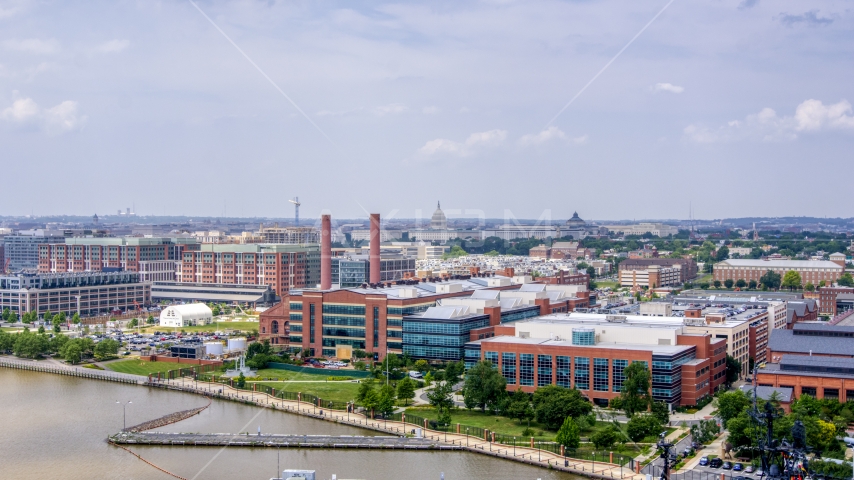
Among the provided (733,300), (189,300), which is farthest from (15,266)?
(733,300)

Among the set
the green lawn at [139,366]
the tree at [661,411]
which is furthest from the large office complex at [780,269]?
the green lawn at [139,366]

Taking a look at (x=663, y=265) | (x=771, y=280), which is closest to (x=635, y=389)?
(x=771, y=280)

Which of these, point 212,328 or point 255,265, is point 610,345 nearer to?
point 212,328

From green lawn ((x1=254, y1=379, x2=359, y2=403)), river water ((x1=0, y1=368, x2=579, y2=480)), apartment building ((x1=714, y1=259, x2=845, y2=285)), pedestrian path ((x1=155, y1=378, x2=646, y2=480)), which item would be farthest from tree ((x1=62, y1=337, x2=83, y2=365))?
apartment building ((x1=714, y1=259, x2=845, y2=285))

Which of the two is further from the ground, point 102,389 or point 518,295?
point 518,295

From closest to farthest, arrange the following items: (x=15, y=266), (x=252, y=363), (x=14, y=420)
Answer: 1. (x=14, y=420)
2. (x=252, y=363)
3. (x=15, y=266)

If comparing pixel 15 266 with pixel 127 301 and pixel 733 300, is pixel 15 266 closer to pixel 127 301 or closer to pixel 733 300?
pixel 127 301
